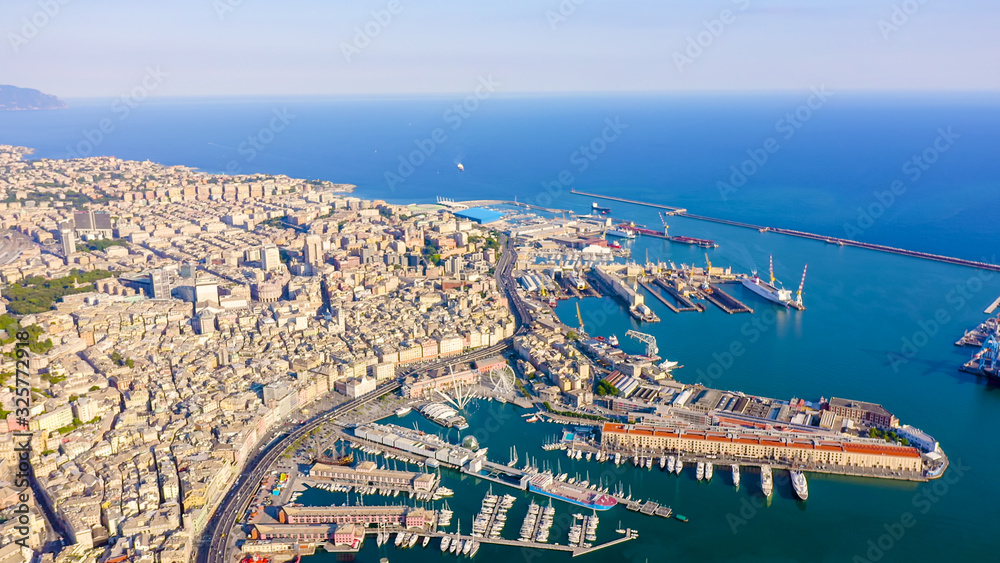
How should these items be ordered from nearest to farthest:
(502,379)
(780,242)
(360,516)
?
(360,516)
(502,379)
(780,242)

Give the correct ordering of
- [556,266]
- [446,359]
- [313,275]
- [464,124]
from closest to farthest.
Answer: [446,359] → [313,275] → [556,266] → [464,124]

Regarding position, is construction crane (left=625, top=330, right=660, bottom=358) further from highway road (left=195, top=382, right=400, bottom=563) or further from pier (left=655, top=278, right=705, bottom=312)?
highway road (left=195, top=382, right=400, bottom=563)

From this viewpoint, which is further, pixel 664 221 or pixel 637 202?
pixel 637 202

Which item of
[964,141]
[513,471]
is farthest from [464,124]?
[513,471]

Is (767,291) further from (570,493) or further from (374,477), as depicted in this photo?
(374,477)

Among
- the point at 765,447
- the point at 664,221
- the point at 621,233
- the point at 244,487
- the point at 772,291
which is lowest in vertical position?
the point at 244,487

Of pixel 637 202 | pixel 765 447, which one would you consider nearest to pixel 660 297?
pixel 765 447

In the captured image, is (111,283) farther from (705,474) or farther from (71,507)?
(705,474)
